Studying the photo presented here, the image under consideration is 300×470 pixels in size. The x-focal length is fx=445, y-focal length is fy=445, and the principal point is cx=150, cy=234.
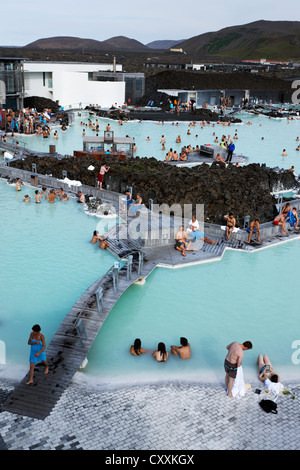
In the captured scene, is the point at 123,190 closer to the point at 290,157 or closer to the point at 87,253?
the point at 87,253

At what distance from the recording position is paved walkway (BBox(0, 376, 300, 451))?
7195 millimetres

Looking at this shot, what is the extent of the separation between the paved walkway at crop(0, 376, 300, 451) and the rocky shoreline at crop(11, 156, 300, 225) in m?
10.3

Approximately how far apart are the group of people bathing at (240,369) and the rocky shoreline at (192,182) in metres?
9.22

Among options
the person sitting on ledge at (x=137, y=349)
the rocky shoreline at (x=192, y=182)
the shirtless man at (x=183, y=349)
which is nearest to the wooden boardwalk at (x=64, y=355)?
the person sitting on ledge at (x=137, y=349)

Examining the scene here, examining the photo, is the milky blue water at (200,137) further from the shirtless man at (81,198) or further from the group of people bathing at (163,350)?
the group of people bathing at (163,350)

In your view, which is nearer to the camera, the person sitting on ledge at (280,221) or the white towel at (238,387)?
the white towel at (238,387)

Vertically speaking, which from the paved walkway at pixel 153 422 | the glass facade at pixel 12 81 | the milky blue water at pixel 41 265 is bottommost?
the paved walkway at pixel 153 422

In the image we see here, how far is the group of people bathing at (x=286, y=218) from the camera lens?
17.1 meters

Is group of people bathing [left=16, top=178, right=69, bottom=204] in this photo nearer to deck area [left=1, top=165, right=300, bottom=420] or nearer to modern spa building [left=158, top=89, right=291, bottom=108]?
deck area [left=1, top=165, right=300, bottom=420]

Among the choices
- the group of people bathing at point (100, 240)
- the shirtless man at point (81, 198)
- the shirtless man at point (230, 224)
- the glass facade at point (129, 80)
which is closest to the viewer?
the group of people bathing at point (100, 240)

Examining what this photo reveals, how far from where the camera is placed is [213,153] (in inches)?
1187

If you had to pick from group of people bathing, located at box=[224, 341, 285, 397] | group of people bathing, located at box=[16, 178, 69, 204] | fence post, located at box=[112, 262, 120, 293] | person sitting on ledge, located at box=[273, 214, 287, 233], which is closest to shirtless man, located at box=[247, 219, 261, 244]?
person sitting on ledge, located at box=[273, 214, 287, 233]

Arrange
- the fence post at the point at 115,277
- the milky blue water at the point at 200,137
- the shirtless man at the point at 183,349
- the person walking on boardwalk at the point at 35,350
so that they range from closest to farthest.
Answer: the person walking on boardwalk at the point at 35,350, the shirtless man at the point at 183,349, the fence post at the point at 115,277, the milky blue water at the point at 200,137

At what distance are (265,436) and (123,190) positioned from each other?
1460 centimetres
